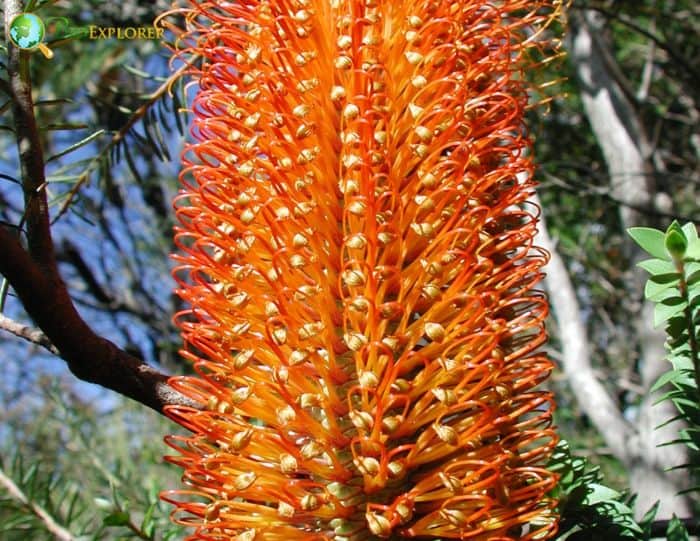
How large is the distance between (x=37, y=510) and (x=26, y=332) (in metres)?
0.50

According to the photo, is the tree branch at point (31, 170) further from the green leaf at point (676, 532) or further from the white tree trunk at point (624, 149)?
the white tree trunk at point (624, 149)

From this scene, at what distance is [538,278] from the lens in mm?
830

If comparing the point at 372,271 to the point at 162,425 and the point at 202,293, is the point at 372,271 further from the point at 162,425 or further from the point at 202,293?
the point at 162,425

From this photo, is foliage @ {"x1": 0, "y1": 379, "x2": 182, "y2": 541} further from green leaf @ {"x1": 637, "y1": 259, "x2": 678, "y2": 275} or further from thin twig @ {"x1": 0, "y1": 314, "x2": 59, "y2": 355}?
green leaf @ {"x1": 637, "y1": 259, "x2": 678, "y2": 275}

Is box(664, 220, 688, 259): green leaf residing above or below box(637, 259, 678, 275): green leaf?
above

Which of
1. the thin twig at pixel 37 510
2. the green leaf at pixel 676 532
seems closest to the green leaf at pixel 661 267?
the green leaf at pixel 676 532

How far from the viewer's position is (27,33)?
2.51 feet

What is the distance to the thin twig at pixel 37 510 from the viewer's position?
1.16 meters

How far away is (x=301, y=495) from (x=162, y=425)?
1728 mm

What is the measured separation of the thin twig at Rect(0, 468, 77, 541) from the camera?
116cm

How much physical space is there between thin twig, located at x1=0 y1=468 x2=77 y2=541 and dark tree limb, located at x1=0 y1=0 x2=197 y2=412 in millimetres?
502

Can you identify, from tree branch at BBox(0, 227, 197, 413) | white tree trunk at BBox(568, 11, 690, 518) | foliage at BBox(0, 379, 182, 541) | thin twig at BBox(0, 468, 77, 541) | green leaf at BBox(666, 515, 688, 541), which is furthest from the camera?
white tree trunk at BBox(568, 11, 690, 518)

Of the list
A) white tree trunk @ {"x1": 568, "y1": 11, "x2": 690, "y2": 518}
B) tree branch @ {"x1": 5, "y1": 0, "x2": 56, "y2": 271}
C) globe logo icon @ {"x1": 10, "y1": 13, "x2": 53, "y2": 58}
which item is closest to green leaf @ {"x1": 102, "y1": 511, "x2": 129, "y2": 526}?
tree branch @ {"x1": 5, "y1": 0, "x2": 56, "y2": 271}

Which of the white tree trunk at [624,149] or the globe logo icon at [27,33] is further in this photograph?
the white tree trunk at [624,149]
